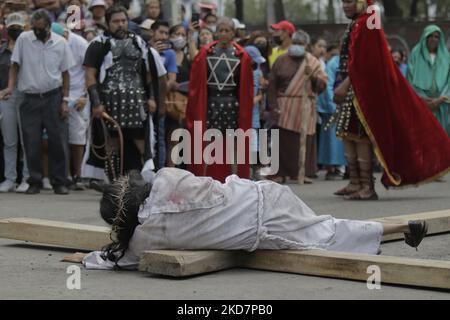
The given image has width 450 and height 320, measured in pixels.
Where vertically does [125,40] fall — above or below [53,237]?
above

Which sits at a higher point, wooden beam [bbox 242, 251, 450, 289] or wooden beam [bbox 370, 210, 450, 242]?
wooden beam [bbox 242, 251, 450, 289]

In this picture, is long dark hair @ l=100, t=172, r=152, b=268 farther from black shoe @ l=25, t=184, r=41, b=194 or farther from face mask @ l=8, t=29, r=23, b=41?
face mask @ l=8, t=29, r=23, b=41

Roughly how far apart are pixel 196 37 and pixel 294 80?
1.59m

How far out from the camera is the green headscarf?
1362 centimetres

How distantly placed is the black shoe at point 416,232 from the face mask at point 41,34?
5.86 metres

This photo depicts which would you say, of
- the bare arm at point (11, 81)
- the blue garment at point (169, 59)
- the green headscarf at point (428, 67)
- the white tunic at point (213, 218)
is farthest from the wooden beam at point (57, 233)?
the green headscarf at point (428, 67)

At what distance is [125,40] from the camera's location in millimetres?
10359

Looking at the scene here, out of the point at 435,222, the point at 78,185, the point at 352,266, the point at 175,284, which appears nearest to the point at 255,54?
the point at 78,185

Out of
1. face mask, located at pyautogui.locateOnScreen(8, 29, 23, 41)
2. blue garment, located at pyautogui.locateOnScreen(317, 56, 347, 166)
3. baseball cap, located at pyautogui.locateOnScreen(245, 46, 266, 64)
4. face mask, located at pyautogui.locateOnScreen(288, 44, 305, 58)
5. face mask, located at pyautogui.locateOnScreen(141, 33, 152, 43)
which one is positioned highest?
face mask, located at pyautogui.locateOnScreen(8, 29, 23, 41)

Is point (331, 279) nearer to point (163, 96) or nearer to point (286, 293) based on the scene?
point (286, 293)

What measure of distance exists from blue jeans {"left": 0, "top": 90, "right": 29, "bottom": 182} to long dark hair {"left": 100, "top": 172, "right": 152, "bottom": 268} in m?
5.78

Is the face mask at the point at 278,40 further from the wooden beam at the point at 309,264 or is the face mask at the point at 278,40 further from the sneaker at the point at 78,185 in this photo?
the wooden beam at the point at 309,264

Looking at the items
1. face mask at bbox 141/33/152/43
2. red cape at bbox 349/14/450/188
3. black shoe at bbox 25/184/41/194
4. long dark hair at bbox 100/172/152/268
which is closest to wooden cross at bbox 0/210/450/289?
long dark hair at bbox 100/172/152/268
